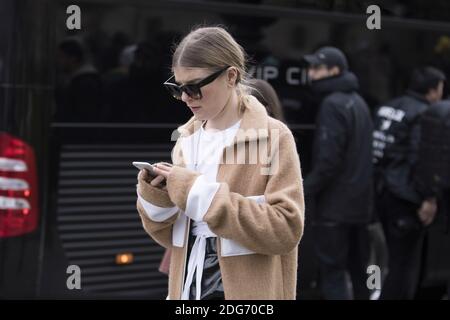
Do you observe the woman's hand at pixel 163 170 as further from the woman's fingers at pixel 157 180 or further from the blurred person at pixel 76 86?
the blurred person at pixel 76 86

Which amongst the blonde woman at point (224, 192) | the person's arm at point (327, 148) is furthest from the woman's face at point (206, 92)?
the person's arm at point (327, 148)

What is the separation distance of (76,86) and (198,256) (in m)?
2.12

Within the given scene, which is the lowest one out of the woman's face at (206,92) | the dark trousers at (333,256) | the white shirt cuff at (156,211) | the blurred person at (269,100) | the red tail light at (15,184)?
the dark trousers at (333,256)

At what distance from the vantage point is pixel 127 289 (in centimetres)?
488

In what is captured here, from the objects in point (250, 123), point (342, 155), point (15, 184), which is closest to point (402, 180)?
point (342, 155)

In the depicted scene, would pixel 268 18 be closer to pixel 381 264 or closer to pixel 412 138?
pixel 412 138

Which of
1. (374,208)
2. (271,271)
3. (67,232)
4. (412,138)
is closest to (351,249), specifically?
(374,208)

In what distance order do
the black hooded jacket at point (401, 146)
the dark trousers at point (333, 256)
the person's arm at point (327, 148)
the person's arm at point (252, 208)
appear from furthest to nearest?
the black hooded jacket at point (401, 146)
the dark trousers at point (333, 256)
the person's arm at point (327, 148)
the person's arm at point (252, 208)

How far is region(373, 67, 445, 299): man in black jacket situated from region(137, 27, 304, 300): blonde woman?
9.67 feet

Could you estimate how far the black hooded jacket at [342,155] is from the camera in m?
5.21

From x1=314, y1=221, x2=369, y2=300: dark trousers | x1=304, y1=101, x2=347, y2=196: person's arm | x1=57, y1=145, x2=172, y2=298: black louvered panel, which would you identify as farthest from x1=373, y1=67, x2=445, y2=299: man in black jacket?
x1=57, y1=145, x2=172, y2=298: black louvered panel

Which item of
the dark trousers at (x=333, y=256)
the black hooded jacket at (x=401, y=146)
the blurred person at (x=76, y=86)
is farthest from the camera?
the black hooded jacket at (x=401, y=146)

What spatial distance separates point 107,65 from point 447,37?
2.51 metres

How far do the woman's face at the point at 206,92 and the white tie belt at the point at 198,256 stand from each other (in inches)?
13.9
